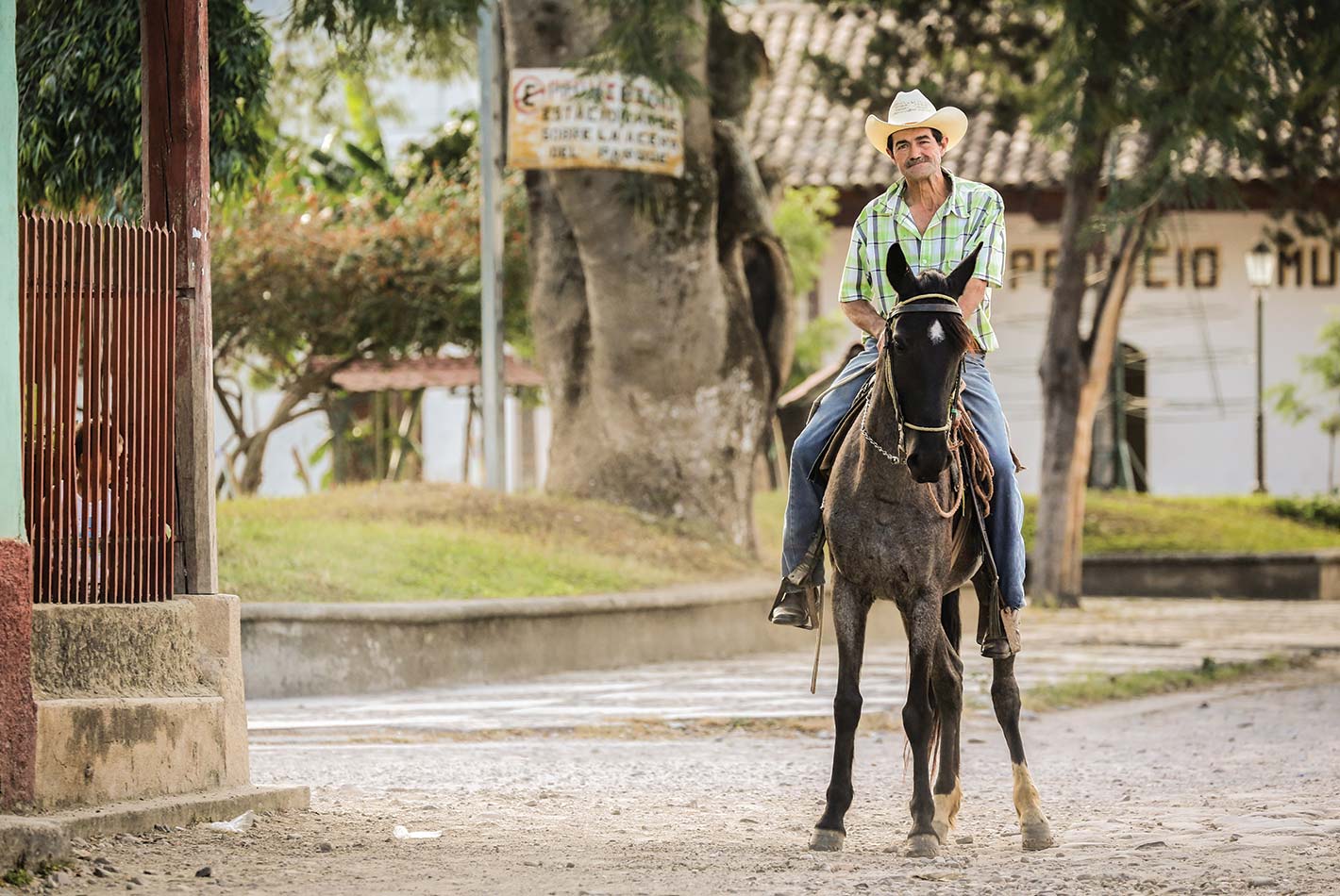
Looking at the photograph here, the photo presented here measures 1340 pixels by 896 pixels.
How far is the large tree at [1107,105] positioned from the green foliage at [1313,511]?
727 centimetres

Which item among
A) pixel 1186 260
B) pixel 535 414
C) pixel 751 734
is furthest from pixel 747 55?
pixel 535 414

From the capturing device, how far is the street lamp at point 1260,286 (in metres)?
29.5

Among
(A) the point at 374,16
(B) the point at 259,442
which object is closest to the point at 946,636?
(A) the point at 374,16

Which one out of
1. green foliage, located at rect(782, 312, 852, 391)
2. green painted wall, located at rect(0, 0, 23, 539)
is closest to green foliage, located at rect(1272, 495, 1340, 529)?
green foliage, located at rect(782, 312, 852, 391)

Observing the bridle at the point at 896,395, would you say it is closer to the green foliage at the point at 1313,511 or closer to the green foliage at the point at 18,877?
the green foliage at the point at 18,877

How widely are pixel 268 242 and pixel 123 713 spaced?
1684cm

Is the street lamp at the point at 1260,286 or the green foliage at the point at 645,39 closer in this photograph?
the green foliage at the point at 645,39

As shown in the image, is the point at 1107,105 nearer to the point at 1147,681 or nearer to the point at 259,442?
the point at 1147,681

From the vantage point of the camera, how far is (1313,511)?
2986cm

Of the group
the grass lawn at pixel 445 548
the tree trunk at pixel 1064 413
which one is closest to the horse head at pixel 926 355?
the grass lawn at pixel 445 548

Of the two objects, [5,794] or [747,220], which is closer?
[5,794]

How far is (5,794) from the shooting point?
7125 mm

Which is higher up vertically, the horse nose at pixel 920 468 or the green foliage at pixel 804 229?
the green foliage at pixel 804 229

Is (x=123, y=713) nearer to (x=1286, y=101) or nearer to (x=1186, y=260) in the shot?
(x=1286, y=101)
